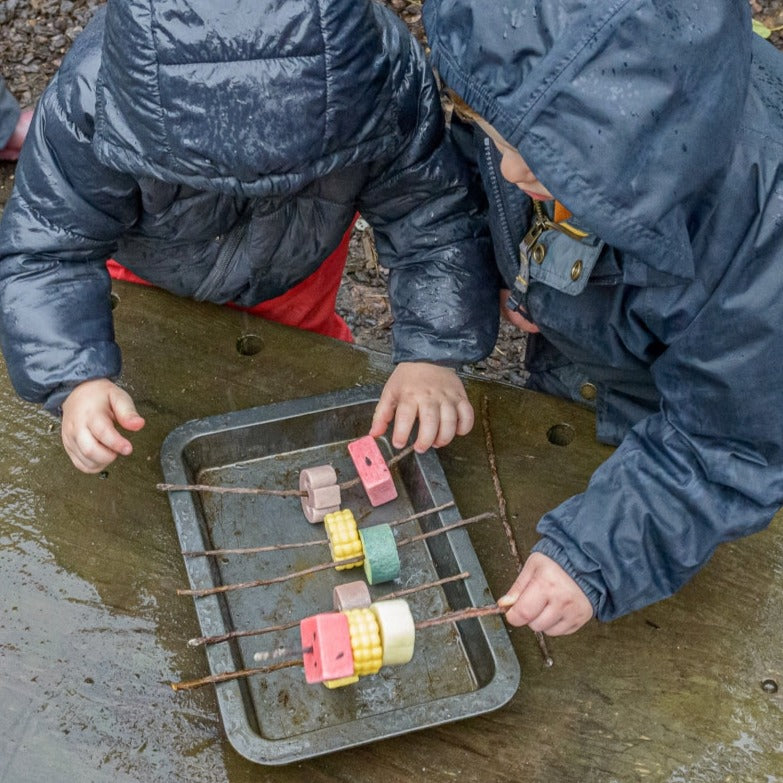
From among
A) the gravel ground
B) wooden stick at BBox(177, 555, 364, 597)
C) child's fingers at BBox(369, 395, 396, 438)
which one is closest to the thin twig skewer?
wooden stick at BBox(177, 555, 364, 597)

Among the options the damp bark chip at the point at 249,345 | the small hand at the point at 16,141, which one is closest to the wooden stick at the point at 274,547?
the damp bark chip at the point at 249,345

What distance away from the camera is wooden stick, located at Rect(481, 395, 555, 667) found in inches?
60.1

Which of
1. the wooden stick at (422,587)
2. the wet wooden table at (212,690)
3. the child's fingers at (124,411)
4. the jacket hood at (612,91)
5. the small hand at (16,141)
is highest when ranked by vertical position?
the jacket hood at (612,91)

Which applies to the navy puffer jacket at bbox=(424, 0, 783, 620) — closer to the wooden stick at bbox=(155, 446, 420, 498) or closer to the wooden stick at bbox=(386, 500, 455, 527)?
the wooden stick at bbox=(386, 500, 455, 527)

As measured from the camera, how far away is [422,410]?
1.69 metres

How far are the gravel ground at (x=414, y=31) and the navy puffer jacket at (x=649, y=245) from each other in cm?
84

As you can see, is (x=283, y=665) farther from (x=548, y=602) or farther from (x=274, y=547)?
(x=548, y=602)

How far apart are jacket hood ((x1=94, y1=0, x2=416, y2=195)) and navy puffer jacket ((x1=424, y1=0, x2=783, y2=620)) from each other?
0.16 metres

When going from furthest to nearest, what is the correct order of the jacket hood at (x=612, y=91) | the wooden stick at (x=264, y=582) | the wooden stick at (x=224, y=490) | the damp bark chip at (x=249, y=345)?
the damp bark chip at (x=249, y=345) < the wooden stick at (x=224, y=490) < the wooden stick at (x=264, y=582) < the jacket hood at (x=612, y=91)

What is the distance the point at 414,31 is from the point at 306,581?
7.24 feet

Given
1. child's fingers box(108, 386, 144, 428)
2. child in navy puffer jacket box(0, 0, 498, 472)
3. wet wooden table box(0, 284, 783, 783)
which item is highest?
child in navy puffer jacket box(0, 0, 498, 472)

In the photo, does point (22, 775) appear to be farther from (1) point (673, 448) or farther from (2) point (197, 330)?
(1) point (673, 448)

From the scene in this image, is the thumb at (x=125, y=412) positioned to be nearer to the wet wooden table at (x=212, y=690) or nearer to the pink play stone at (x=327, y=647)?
the wet wooden table at (x=212, y=690)

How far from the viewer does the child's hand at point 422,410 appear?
5.48 ft
